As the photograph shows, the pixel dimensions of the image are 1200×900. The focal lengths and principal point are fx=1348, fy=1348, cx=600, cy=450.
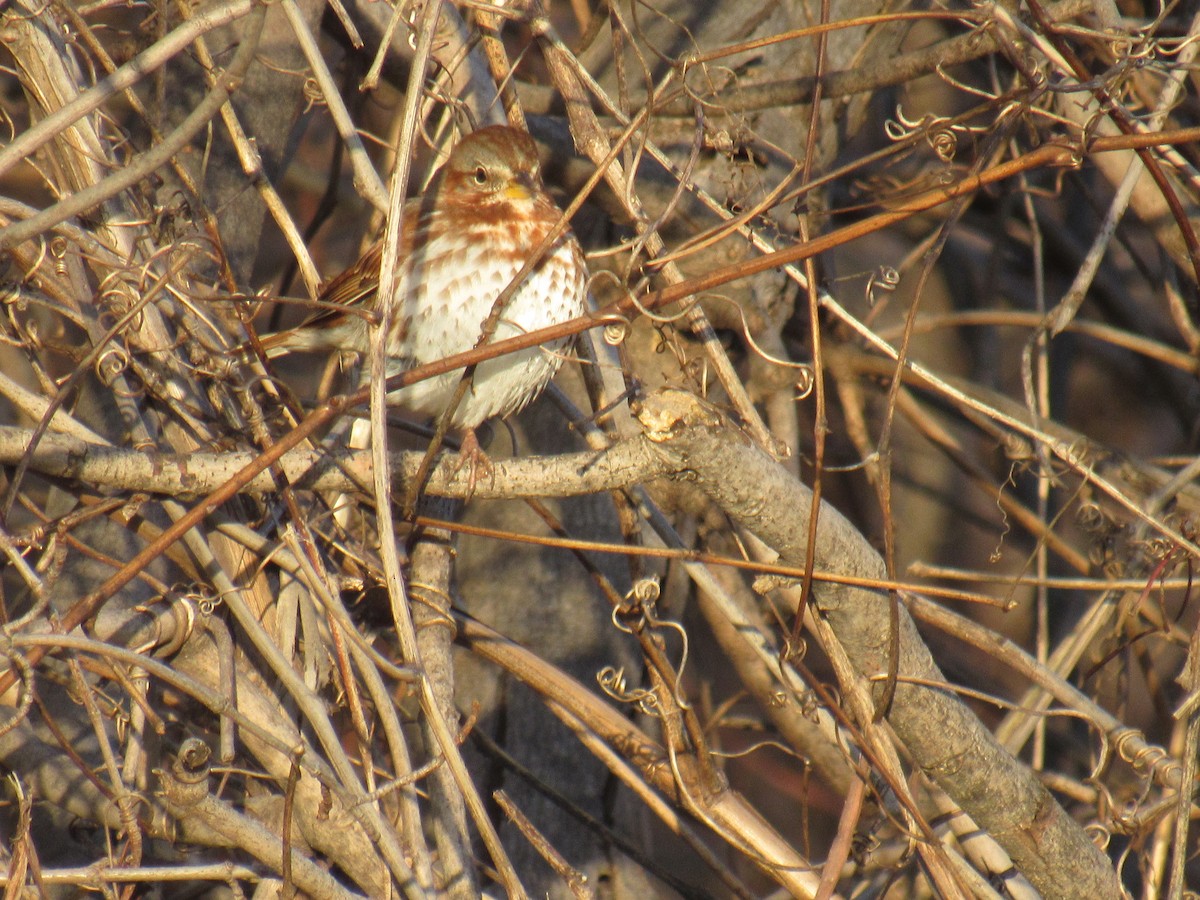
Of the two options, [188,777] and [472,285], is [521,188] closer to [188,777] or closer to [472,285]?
[472,285]

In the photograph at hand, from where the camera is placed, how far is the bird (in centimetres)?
303

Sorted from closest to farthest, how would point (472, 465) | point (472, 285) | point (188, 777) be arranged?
point (188, 777) < point (472, 465) < point (472, 285)

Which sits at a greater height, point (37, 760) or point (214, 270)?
point (214, 270)

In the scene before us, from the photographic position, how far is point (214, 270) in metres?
3.12

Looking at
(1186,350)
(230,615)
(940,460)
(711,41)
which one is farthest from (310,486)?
(940,460)

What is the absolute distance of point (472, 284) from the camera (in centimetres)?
314

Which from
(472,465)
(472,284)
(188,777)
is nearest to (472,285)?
(472,284)

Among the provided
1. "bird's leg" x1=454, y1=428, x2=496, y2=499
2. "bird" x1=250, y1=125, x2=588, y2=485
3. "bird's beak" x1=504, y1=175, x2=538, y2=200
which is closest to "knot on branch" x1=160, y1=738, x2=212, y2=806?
"bird's leg" x1=454, y1=428, x2=496, y2=499

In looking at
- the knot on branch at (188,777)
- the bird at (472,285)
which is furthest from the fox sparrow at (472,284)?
the knot on branch at (188,777)

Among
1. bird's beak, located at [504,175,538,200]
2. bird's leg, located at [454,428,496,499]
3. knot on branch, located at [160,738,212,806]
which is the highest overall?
bird's beak, located at [504,175,538,200]

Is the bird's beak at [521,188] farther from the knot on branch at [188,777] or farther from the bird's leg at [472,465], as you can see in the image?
the knot on branch at [188,777]

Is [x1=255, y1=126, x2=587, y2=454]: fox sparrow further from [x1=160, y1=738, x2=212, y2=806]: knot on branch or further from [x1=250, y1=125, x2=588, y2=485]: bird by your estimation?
[x1=160, y1=738, x2=212, y2=806]: knot on branch

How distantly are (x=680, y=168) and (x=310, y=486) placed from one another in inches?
63.2

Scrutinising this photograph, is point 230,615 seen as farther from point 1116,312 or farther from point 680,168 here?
point 1116,312
